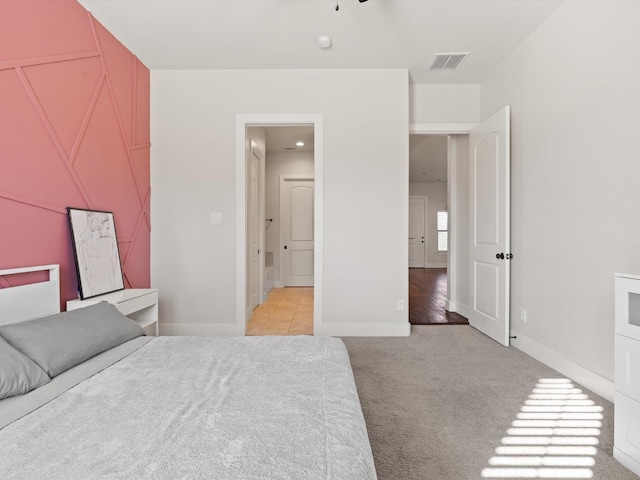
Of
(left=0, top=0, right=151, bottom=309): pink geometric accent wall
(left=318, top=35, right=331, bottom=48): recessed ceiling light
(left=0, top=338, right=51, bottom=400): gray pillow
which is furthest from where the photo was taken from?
(left=318, top=35, right=331, bottom=48): recessed ceiling light

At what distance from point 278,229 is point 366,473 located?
6.07m

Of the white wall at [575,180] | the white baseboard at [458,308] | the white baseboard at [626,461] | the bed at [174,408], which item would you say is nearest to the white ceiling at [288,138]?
the white wall at [575,180]

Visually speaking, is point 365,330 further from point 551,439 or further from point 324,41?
point 324,41

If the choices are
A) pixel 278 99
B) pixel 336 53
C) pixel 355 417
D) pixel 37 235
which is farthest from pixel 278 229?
pixel 355 417

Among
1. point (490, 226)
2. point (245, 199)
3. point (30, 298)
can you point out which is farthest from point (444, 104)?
point (30, 298)

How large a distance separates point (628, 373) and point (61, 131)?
3.59 m

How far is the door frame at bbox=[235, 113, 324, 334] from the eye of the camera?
3.44 meters

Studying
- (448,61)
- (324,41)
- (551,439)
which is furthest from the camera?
(448,61)

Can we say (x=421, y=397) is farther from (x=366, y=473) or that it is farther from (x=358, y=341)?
(x=366, y=473)

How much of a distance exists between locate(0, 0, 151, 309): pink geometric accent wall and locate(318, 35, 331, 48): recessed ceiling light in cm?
181

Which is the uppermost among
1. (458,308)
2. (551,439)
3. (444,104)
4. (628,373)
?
(444,104)

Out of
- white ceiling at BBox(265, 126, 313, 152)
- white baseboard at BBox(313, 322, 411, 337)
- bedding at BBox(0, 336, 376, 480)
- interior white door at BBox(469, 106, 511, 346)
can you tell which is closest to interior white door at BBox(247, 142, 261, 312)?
white ceiling at BBox(265, 126, 313, 152)

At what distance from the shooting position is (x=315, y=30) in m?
2.77

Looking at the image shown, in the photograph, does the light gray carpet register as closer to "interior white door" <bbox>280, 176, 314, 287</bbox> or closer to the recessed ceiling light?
the recessed ceiling light
